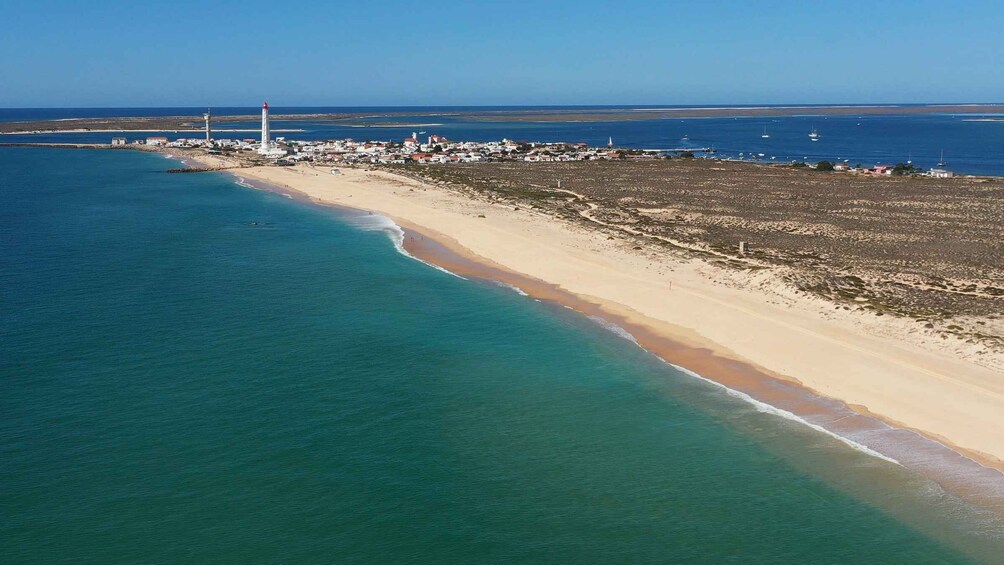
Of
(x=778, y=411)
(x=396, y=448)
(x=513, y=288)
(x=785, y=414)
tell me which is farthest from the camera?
(x=513, y=288)

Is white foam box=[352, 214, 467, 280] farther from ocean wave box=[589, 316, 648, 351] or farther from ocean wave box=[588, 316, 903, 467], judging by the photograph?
ocean wave box=[588, 316, 903, 467]

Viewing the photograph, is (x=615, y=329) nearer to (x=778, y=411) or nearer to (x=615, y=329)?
(x=615, y=329)

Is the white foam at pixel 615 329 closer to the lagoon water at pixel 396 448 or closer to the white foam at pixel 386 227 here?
the lagoon water at pixel 396 448

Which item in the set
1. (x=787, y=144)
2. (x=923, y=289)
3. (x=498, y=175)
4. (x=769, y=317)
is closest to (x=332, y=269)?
(x=769, y=317)

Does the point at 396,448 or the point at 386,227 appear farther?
the point at 386,227

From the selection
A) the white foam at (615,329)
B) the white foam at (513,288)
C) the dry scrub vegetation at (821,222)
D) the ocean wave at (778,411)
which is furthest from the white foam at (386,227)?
the ocean wave at (778,411)

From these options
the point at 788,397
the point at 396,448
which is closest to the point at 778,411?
the point at 788,397
